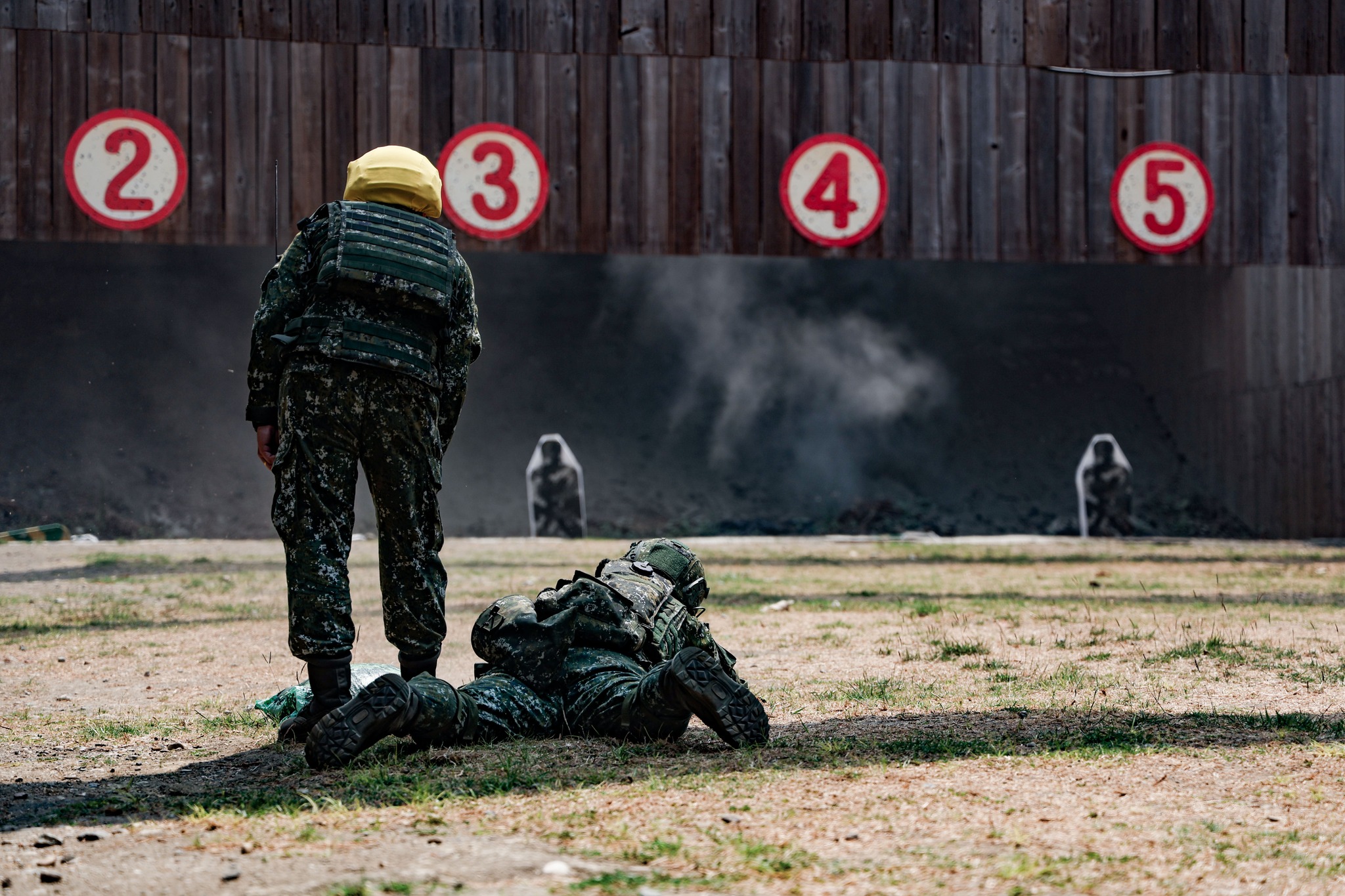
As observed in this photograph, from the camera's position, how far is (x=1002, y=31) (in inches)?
438

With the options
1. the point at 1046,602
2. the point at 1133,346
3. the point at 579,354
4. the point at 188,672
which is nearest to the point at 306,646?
the point at 188,672

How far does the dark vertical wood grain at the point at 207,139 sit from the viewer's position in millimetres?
10398

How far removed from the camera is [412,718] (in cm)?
301

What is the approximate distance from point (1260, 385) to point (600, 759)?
14.8m

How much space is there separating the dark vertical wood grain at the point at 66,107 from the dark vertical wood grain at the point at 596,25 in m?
4.00

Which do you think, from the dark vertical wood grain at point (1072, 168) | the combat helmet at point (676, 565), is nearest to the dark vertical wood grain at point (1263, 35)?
the dark vertical wood grain at point (1072, 168)

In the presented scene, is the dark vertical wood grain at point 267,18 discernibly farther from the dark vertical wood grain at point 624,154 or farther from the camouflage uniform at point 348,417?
the camouflage uniform at point 348,417

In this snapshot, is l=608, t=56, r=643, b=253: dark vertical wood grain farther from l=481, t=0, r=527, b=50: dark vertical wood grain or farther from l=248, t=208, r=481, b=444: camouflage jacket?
l=248, t=208, r=481, b=444: camouflage jacket

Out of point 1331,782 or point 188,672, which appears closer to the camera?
point 1331,782

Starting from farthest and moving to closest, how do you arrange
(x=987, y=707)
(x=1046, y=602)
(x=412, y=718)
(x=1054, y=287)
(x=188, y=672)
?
(x=1054, y=287), (x=1046, y=602), (x=188, y=672), (x=987, y=707), (x=412, y=718)

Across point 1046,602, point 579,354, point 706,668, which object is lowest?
point 1046,602

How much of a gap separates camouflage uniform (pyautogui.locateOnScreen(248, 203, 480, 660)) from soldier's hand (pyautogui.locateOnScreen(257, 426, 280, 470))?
2 centimetres

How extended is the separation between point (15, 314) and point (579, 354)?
7864 mm

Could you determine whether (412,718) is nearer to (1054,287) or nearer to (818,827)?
(818,827)
